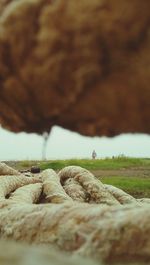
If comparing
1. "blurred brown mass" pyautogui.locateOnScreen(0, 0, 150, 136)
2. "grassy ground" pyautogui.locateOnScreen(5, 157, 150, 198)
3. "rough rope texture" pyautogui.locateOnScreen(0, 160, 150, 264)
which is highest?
"grassy ground" pyautogui.locateOnScreen(5, 157, 150, 198)

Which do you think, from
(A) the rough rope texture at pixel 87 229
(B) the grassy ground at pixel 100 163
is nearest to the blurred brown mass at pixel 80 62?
(A) the rough rope texture at pixel 87 229

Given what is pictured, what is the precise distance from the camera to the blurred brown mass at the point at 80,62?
1.18m

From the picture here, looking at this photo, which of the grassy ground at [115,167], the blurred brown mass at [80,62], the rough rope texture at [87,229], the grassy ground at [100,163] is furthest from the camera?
the grassy ground at [100,163]

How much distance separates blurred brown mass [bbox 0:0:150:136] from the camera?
1.18 m

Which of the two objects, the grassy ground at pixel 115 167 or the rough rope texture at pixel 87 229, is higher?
the grassy ground at pixel 115 167

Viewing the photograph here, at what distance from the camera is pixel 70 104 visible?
1255mm

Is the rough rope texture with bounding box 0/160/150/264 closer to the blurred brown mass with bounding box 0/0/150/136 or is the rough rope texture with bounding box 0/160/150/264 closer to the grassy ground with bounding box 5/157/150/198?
the blurred brown mass with bounding box 0/0/150/136

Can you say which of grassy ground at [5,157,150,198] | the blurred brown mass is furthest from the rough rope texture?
grassy ground at [5,157,150,198]

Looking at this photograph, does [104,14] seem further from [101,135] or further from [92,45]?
[101,135]

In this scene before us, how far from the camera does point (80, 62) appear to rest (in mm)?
1213

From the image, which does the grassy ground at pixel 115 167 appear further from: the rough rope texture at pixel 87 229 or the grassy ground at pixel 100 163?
the rough rope texture at pixel 87 229

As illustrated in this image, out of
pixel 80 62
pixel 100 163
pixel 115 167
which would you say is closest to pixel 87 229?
pixel 80 62

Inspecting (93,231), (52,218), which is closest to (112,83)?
(93,231)

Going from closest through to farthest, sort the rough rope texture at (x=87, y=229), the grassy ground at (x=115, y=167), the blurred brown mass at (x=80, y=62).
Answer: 1. the blurred brown mass at (x=80, y=62)
2. the rough rope texture at (x=87, y=229)
3. the grassy ground at (x=115, y=167)
